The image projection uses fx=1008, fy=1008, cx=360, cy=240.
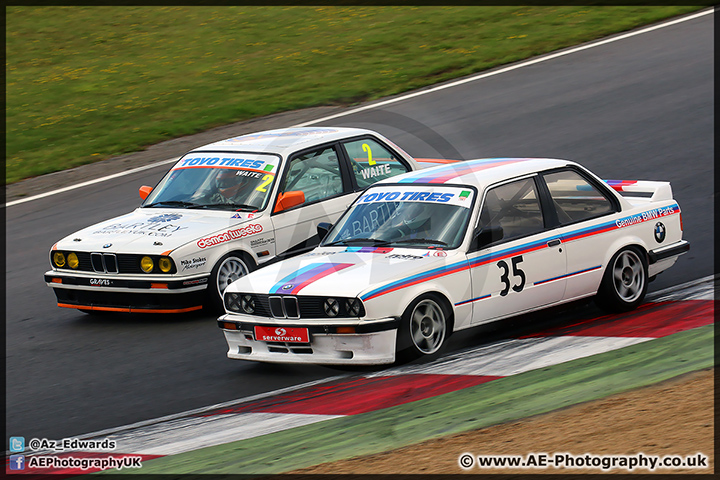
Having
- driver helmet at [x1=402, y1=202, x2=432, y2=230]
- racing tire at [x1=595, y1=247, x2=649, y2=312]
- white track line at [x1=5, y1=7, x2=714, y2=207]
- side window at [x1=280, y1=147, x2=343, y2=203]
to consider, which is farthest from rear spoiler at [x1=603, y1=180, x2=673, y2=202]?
white track line at [x1=5, y1=7, x2=714, y2=207]

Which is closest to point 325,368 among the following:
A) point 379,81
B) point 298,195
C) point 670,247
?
point 298,195

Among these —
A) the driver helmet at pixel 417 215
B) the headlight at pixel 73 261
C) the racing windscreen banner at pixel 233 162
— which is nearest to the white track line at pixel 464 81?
the racing windscreen banner at pixel 233 162

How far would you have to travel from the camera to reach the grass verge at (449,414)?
18.6ft

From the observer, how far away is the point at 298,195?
400 inches

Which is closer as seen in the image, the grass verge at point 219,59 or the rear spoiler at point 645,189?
the rear spoiler at point 645,189

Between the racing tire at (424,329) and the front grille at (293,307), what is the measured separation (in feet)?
1.25

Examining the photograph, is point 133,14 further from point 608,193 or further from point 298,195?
point 608,193

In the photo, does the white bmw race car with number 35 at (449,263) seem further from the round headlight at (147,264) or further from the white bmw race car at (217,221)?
the round headlight at (147,264)

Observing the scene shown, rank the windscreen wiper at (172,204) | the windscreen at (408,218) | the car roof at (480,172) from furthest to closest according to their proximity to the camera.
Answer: the windscreen wiper at (172,204) < the car roof at (480,172) < the windscreen at (408,218)

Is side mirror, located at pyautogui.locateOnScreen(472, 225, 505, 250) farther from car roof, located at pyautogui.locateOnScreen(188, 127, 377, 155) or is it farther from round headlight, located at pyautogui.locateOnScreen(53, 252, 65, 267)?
round headlight, located at pyautogui.locateOnScreen(53, 252, 65, 267)

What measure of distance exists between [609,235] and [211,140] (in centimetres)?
946

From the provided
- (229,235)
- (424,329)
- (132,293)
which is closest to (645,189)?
(424,329)

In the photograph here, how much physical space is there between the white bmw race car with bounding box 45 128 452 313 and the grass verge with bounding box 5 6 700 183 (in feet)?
23.1

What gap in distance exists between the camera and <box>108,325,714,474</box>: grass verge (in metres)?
5.68
